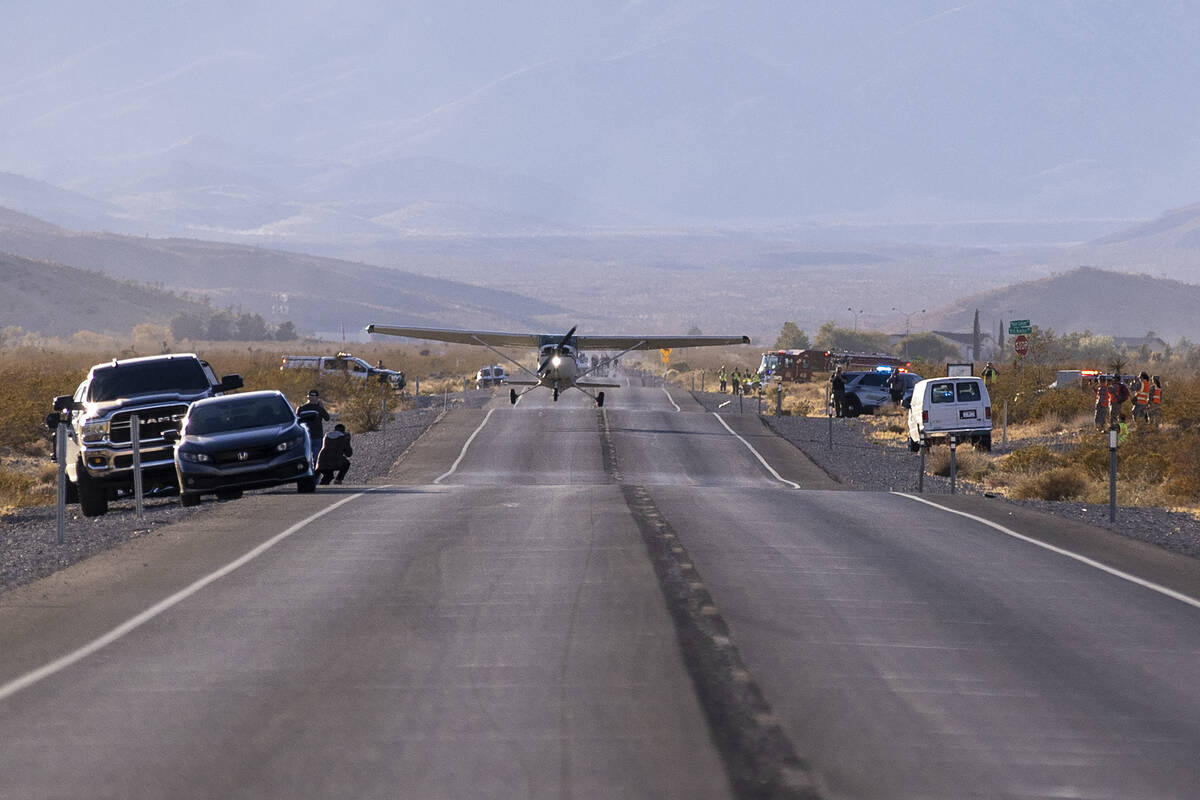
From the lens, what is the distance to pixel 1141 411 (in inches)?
1704

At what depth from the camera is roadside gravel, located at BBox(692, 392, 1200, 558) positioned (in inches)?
778

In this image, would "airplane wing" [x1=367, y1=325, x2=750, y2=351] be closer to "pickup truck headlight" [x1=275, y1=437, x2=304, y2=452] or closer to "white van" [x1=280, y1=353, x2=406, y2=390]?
"white van" [x1=280, y1=353, x2=406, y2=390]

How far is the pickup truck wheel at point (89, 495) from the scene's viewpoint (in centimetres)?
2288

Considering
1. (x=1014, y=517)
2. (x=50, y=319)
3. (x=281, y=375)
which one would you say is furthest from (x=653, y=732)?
(x=50, y=319)

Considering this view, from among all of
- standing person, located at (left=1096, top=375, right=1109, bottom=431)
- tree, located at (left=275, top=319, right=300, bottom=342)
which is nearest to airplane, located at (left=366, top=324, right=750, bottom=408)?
standing person, located at (left=1096, top=375, right=1109, bottom=431)

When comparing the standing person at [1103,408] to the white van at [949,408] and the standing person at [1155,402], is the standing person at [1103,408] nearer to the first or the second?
the standing person at [1155,402]

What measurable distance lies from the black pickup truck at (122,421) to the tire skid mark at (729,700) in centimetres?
1165

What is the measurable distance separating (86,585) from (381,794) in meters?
7.75

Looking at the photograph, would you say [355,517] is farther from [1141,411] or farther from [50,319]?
[50,319]

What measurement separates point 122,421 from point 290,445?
8.66ft

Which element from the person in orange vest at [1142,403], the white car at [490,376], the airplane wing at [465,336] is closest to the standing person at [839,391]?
the airplane wing at [465,336]

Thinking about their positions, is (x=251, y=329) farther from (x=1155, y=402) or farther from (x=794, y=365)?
(x=1155, y=402)

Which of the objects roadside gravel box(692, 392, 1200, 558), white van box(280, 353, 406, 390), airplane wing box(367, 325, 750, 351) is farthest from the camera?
white van box(280, 353, 406, 390)

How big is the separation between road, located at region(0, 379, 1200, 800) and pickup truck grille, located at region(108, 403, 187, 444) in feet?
18.5
